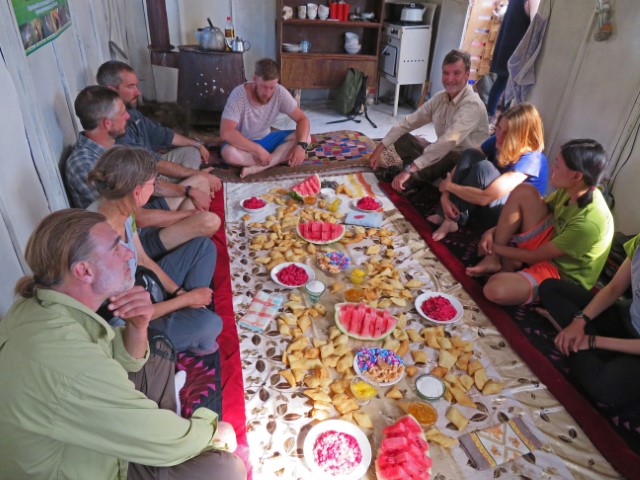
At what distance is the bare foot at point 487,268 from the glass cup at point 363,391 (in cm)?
106

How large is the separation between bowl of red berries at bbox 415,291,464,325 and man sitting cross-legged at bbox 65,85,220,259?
1247 millimetres

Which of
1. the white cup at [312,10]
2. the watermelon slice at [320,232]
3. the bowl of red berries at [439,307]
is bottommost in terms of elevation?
the bowl of red berries at [439,307]

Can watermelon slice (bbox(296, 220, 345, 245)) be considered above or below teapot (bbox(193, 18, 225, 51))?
below

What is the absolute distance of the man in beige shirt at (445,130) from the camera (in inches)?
122

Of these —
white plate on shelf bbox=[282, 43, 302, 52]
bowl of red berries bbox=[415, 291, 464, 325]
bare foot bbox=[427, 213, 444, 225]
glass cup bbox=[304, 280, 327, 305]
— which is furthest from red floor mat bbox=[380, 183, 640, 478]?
white plate on shelf bbox=[282, 43, 302, 52]

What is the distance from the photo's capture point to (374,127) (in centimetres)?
533

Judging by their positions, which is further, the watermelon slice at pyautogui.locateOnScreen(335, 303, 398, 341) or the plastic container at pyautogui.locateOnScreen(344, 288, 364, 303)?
the plastic container at pyautogui.locateOnScreen(344, 288, 364, 303)

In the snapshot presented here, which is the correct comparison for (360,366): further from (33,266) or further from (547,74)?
(547,74)

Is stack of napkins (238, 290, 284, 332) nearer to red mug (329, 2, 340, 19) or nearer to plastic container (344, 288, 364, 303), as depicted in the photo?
plastic container (344, 288, 364, 303)

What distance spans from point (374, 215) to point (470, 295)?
90cm

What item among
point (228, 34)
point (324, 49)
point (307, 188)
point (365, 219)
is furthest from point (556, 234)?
point (324, 49)

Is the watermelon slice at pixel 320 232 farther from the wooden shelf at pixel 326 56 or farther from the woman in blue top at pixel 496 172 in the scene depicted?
the wooden shelf at pixel 326 56

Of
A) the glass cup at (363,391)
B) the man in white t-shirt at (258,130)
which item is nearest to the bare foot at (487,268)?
the glass cup at (363,391)

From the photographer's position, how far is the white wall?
9.74 ft
